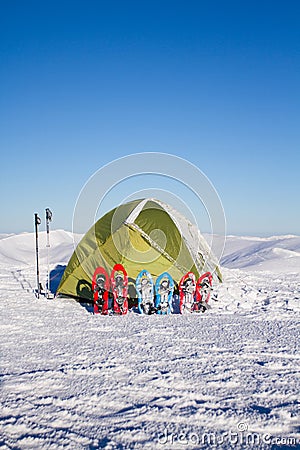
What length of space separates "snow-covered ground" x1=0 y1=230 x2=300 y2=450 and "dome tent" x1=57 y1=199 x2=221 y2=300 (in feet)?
3.38

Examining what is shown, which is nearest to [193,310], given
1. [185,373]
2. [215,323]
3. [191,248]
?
[215,323]

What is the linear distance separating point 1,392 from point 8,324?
A: 3.23 meters

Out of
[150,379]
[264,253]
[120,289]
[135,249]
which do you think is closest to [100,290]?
[120,289]

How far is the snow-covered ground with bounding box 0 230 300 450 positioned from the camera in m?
3.27

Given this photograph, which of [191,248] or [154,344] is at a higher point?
[191,248]

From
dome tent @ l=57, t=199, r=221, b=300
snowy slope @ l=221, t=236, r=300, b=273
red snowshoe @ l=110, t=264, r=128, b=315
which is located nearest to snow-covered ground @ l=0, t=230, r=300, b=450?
red snowshoe @ l=110, t=264, r=128, b=315

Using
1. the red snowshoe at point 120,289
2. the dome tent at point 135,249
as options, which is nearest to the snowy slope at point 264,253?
the dome tent at point 135,249

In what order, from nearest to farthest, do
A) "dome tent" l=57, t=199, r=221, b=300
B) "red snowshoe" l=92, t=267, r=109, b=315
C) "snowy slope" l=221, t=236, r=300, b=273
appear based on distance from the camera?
"red snowshoe" l=92, t=267, r=109, b=315, "dome tent" l=57, t=199, r=221, b=300, "snowy slope" l=221, t=236, r=300, b=273

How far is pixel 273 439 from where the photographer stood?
3201 mm

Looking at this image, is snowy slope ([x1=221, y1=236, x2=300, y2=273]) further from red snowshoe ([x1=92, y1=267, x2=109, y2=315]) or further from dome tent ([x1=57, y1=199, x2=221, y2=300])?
red snowshoe ([x1=92, y1=267, x2=109, y2=315])

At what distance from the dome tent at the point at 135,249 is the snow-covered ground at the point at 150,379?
40.5 inches

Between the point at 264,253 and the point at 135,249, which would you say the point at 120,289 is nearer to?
the point at 135,249

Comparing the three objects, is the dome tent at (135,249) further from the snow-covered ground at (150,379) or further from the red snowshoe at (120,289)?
the snow-covered ground at (150,379)

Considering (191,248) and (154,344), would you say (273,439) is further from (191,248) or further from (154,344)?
(191,248)
